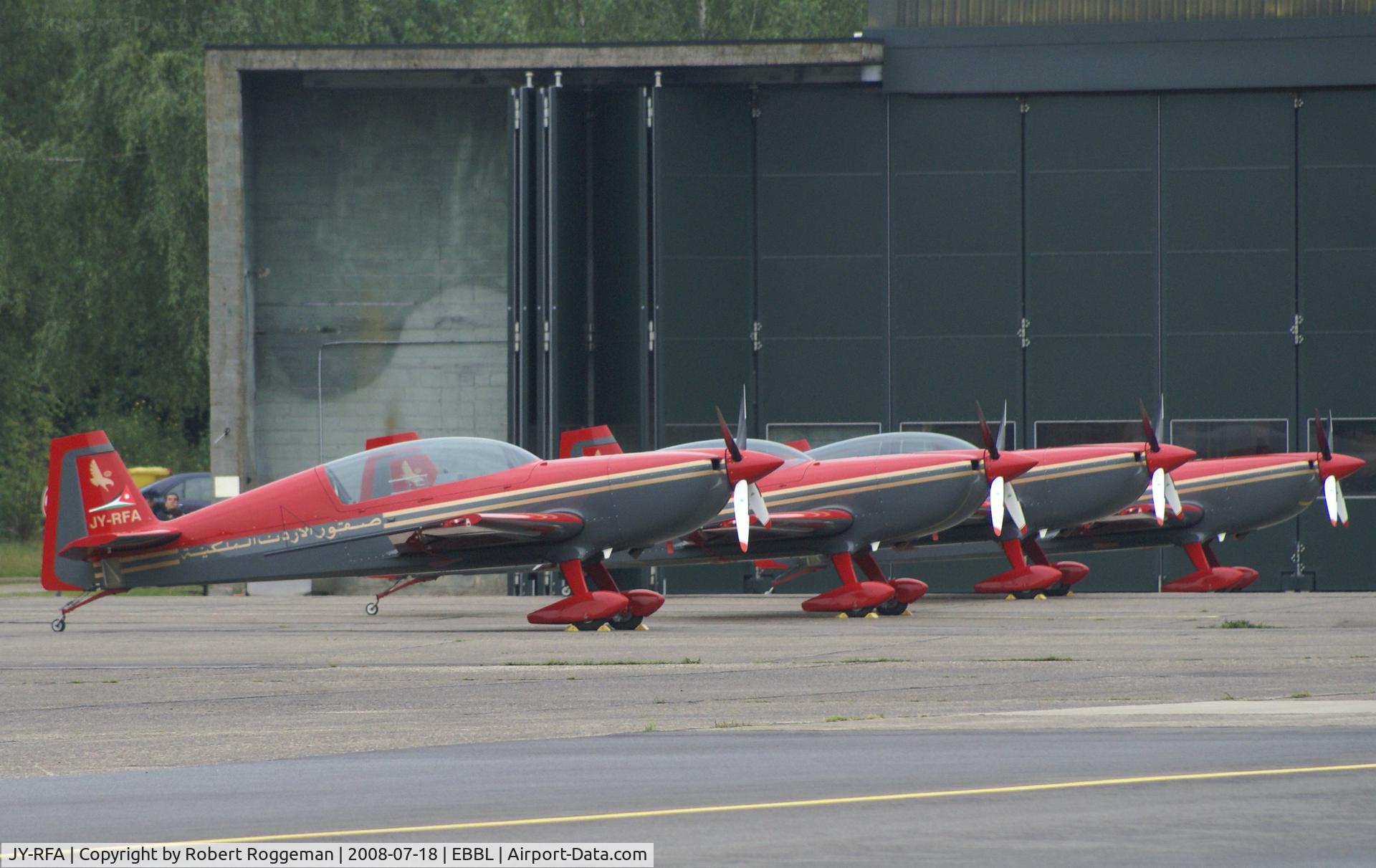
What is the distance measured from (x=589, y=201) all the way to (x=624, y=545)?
1265cm

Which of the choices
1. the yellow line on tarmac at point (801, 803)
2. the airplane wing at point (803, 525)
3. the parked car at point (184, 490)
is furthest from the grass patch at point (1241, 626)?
the parked car at point (184, 490)

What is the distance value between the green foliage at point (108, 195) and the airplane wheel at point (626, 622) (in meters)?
25.6

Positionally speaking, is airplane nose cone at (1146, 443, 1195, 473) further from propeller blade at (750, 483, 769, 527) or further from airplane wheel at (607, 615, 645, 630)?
A: airplane wheel at (607, 615, 645, 630)

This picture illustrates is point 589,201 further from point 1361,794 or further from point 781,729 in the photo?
point 1361,794

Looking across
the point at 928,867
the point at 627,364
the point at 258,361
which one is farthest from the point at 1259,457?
the point at 928,867

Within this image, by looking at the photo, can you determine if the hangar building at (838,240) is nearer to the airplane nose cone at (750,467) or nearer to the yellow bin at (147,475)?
the airplane nose cone at (750,467)

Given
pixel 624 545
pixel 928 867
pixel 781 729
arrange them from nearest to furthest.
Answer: pixel 928 867
pixel 781 729
pixel 624 545

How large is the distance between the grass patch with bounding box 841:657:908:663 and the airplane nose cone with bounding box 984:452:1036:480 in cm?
841

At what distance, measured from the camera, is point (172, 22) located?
45.5m

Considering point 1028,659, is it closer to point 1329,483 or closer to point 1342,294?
point 1329,483

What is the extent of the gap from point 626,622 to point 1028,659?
590 centimetres

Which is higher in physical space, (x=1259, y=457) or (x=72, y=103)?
(x=72, y=103)

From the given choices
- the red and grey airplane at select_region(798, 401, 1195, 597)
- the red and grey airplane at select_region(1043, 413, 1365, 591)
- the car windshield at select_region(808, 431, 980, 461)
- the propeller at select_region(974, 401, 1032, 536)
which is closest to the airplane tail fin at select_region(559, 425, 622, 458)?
the car windshield at select_region(808, 431, 980, 461)

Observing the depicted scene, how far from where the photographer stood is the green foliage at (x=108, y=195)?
142 ft
